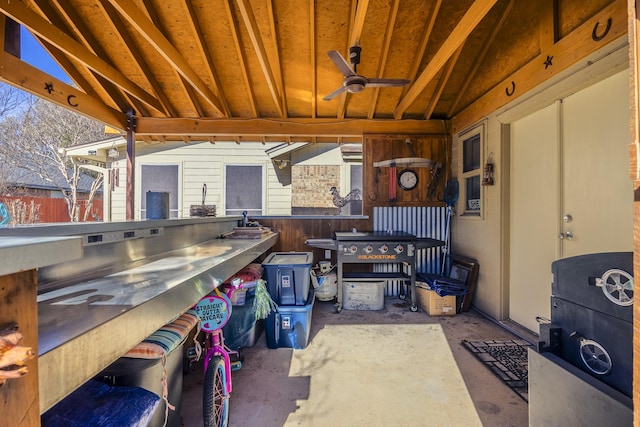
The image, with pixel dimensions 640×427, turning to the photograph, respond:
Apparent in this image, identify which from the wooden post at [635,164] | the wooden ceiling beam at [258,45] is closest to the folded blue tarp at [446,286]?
the wooden post at [635,164]

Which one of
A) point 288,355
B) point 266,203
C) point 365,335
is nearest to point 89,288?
point 288,355

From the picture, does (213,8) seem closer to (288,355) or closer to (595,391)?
(288,355)

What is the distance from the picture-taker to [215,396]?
198 centimetres

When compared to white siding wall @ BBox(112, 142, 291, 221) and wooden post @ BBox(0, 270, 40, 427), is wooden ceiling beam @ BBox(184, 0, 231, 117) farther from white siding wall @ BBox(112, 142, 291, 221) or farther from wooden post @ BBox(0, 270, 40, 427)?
wooden post @ BBox(0, 270, 40, 427)

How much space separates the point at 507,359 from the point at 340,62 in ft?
11.8

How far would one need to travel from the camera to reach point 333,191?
8164 millimetres

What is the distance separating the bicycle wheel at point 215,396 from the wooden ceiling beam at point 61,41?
3.75 metres

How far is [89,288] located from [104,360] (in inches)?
23.6

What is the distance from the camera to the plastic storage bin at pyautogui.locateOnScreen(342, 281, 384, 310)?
14.8 feet

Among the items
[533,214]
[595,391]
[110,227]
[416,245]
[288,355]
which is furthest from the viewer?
[416,245]

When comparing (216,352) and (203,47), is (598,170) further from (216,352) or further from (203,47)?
(203,47)

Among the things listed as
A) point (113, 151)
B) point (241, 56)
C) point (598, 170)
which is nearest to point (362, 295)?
point (598, 170)

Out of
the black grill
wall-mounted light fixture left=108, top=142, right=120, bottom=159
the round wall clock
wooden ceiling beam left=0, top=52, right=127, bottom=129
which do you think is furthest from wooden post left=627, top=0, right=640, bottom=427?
wall-mounted light fixture left=108, top=142, right=120, bottom=159

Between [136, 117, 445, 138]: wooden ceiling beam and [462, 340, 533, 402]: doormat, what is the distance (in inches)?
146
